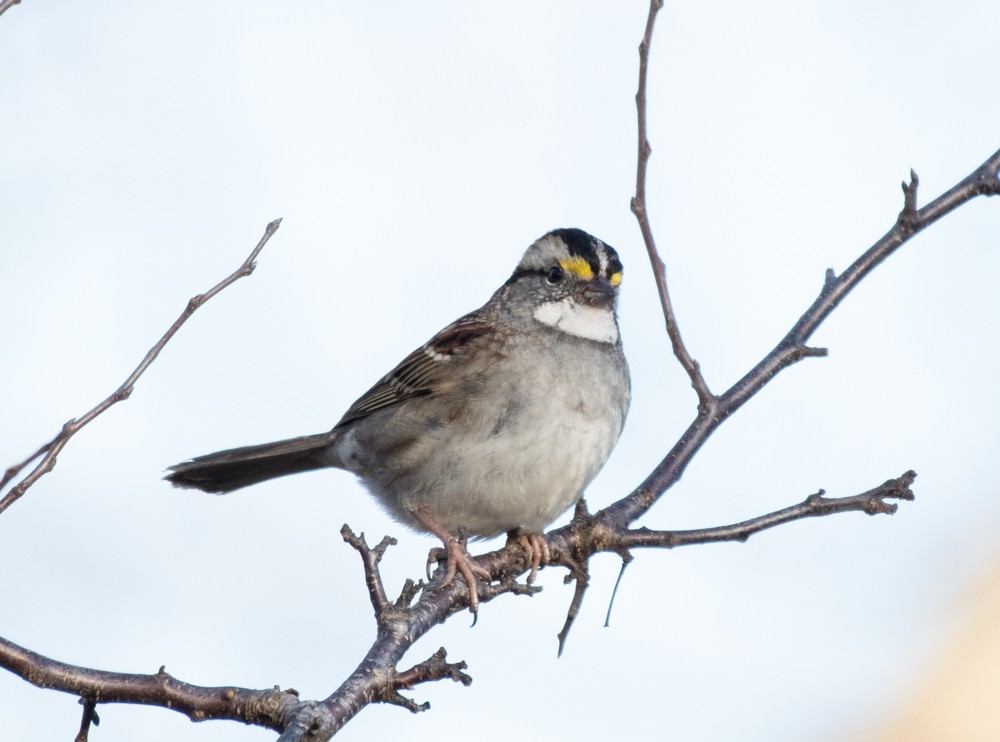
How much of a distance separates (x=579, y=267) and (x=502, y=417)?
44.7 inches

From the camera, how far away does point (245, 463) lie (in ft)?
22.4

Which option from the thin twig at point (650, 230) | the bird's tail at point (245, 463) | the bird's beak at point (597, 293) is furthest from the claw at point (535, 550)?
the bird's tail at point (245, 463)

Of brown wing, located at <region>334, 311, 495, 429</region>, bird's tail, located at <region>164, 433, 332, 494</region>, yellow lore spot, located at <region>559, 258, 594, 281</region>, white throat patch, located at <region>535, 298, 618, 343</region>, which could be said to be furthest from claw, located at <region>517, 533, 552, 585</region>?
bird's tail, located at <region>164, 433, 332, 494</region>

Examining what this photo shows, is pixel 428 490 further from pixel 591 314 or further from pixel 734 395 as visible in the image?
pixel 734 395

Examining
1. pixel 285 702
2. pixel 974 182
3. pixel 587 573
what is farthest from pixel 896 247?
pixel 285 702

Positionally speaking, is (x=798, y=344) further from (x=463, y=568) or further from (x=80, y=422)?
(x=80, y=422)

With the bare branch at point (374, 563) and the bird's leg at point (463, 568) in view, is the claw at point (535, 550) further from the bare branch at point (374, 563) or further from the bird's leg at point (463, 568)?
the bare branch at point (374, 563)

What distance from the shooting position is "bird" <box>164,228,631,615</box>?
18.0 ft

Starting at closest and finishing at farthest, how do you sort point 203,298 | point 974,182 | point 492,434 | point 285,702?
point 285,702, point 203,298, point 974,182, point 492,434

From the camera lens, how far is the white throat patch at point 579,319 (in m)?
6.17

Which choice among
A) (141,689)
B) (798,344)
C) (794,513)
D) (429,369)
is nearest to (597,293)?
(429,369)

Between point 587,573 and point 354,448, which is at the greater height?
point 354,448

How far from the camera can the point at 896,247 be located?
4543mm

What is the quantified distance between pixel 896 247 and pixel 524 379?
1876 millimetres
